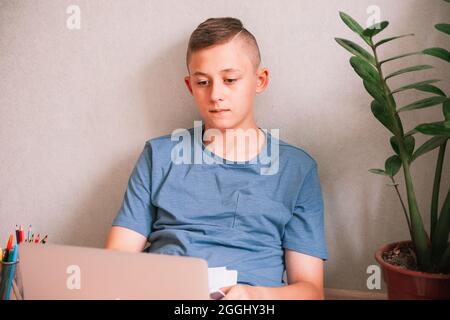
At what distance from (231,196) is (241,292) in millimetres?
245

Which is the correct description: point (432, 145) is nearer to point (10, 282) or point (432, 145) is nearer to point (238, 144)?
point (238, 144)

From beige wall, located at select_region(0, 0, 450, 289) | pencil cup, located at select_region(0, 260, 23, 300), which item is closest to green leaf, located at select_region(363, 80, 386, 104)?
beige wall, located at select_region(0, 0, 450, 289)

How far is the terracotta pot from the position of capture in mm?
951

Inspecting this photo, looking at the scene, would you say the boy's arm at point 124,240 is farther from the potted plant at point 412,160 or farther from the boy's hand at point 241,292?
the potted plant at point 412,160

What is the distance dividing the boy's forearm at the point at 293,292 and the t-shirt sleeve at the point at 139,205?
324 millimetres

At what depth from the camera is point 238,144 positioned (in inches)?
46.3

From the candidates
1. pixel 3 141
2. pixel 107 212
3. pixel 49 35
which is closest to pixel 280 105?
pixel 107 212

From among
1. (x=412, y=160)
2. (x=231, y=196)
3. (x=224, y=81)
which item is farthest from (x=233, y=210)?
(x=412, y=160)

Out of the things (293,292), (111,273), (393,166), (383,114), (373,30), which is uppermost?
(373,30)

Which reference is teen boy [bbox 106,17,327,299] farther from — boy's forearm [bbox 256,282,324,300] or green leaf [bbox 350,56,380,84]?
green leaf [bbox 350,56,380,84]

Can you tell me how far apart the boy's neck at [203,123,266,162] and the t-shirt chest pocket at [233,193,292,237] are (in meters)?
0.11

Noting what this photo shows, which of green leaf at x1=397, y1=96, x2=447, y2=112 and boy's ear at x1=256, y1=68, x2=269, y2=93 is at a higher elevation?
boy's ear at x1=256, y1=68, x2=269, y2=93

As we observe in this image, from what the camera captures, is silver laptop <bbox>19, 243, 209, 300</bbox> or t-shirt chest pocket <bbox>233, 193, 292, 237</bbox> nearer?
silver laptop <bbox>19, 243, 209, 300</bbox>
